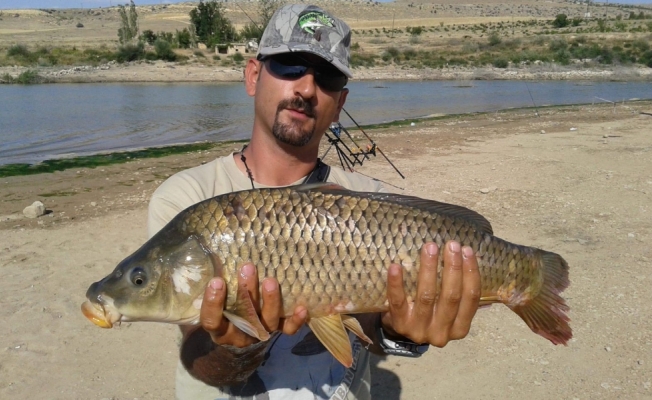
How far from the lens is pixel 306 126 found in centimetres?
231

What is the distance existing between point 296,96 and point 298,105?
36mm

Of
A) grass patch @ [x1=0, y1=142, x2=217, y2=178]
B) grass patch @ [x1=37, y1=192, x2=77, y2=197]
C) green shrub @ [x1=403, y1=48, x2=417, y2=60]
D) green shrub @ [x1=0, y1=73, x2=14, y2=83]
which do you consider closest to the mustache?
grass patch @ [x1=37, y1=192, x2=77, y2=197]

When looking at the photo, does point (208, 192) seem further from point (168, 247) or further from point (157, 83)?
point (157, 83)

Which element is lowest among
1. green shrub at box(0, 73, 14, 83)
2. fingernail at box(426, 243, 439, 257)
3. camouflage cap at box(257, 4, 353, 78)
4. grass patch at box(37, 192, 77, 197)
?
green shrub at box(0, 73, 14, 83)

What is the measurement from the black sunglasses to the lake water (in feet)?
39.8

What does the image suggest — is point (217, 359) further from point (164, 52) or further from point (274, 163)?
point (164, 52)

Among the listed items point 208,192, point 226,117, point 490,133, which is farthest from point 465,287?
point 226,117

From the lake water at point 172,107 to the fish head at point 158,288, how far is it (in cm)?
1231

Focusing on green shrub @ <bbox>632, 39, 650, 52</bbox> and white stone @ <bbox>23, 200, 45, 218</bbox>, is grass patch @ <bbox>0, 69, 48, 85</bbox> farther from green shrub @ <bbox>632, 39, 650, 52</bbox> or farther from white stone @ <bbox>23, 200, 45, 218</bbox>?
green shrub @ <bbox>632, 39, 650, 52</bbox>

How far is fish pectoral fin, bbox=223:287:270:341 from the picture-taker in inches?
Result: 70.3

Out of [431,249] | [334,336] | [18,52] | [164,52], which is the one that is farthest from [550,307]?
[18,52]

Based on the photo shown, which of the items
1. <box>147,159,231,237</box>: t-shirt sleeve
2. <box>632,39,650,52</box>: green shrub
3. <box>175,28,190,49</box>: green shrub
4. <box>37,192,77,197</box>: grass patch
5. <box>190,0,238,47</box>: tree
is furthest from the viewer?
<box>190,0,238,47</box>: tree

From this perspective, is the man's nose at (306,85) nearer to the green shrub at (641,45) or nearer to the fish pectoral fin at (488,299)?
the fish pectoral fin at (488,299)

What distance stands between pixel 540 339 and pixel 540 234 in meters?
2.39
